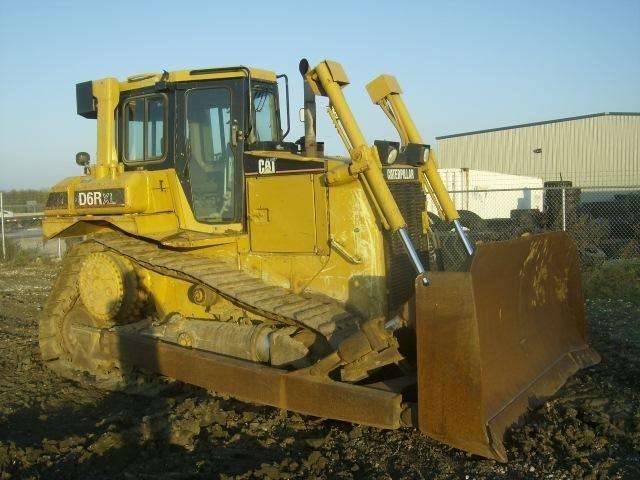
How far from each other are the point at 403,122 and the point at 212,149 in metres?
1.95

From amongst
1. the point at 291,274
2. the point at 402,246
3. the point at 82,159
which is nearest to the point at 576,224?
the point at 402,246

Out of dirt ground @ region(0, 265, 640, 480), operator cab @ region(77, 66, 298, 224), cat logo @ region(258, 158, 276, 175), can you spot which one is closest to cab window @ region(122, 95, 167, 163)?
operator cab @ region(77, 66, 298, 224)

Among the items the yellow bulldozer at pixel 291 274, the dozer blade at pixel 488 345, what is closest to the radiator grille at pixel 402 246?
the yellow bulldozer at pixel 291 274

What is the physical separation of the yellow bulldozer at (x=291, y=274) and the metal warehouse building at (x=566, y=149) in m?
22.9

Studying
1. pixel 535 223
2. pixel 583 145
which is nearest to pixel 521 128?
pixel 583 145

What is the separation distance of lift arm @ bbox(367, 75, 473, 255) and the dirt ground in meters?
2.06

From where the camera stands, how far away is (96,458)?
4.78 meters

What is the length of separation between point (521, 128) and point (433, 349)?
27.7 m

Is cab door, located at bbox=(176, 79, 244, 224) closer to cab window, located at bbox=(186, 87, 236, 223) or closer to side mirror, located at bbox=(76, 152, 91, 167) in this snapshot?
cab window, located at bbox=(186, 87, 236, 223)

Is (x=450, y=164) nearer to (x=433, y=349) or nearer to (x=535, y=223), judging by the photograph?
(x=535, y=223)

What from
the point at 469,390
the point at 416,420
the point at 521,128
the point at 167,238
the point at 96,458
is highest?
the point at 521,128

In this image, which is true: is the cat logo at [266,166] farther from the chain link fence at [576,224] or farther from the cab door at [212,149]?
the chain link fence at [576,224]

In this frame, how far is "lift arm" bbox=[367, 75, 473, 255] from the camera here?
6391 mm

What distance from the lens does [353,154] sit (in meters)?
5.30
